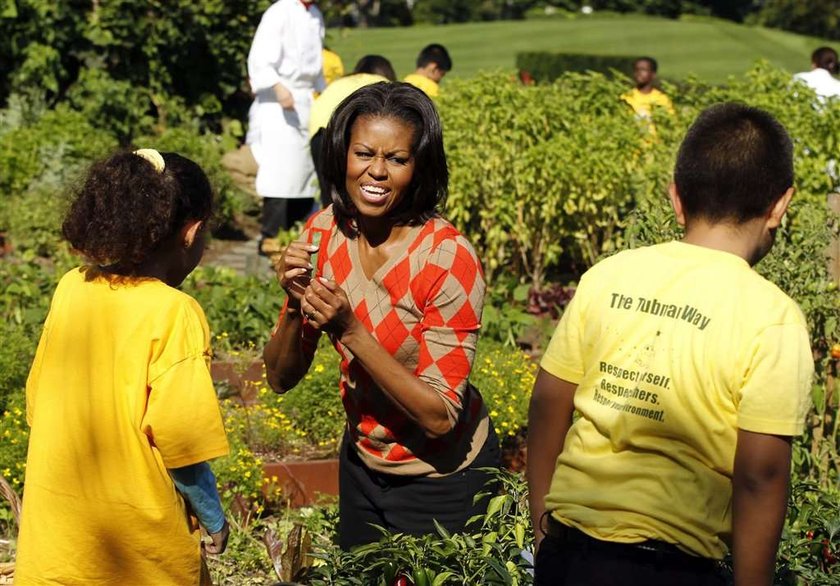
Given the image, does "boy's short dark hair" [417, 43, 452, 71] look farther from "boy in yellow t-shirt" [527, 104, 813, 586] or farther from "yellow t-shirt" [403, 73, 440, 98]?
"boy in yellow t-shirt" [527, 104, 813, 586]

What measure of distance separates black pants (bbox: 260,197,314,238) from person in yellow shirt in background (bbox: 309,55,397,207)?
0.85m

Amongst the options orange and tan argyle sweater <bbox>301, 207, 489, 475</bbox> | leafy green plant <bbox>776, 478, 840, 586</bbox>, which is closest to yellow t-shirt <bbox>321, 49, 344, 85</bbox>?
leafy green plant <bbox>776, 478, 840, 586</bbox>

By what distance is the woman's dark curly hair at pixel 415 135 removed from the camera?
3.40 meters

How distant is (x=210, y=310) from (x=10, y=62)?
5.93m

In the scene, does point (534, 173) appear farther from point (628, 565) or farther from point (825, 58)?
point (628, 565)

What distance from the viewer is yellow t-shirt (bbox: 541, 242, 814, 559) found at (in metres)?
2.46

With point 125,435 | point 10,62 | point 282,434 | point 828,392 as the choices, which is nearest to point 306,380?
point 282,434

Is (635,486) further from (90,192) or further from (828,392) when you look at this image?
(828,392)

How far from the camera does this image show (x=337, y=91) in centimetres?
833

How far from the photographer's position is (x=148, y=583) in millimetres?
3109

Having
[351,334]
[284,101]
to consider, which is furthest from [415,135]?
[284,101]

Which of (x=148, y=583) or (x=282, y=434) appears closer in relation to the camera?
(x=148, y=583)

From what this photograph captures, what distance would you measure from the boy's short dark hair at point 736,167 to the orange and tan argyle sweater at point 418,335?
2.68ft

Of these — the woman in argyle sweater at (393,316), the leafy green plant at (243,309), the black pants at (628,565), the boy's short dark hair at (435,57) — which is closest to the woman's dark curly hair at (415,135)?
the woman in argyle sweater at (393,316)
